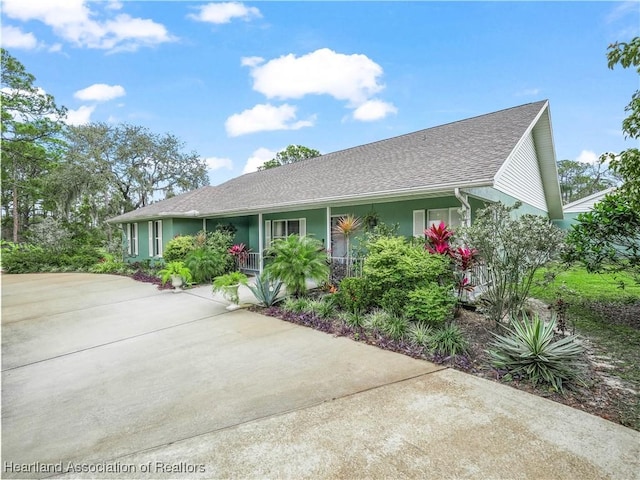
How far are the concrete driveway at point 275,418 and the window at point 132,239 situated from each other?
12324 millimetres

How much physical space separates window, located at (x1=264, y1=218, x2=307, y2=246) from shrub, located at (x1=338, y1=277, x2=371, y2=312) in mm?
5485

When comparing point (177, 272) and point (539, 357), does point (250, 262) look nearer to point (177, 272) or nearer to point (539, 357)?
point (177, 272)

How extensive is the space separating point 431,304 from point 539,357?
166 cm

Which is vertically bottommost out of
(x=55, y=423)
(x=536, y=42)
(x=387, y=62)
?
(x=55, y=423)

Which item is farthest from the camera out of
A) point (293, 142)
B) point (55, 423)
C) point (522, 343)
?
point (293, 142)

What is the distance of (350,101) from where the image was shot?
762 inches

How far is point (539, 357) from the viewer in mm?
3887

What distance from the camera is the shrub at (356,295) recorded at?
21.2 ft

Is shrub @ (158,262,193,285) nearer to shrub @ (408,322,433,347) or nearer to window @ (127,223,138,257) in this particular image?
shrub @ (408,322,433,347)

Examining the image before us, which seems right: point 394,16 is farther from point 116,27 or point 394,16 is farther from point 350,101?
point 350,101

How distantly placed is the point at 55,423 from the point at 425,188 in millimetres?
7196

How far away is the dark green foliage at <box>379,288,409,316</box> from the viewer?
5805 mm

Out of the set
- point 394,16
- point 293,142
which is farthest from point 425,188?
point 293,142

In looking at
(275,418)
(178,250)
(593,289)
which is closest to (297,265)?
(275,418)
